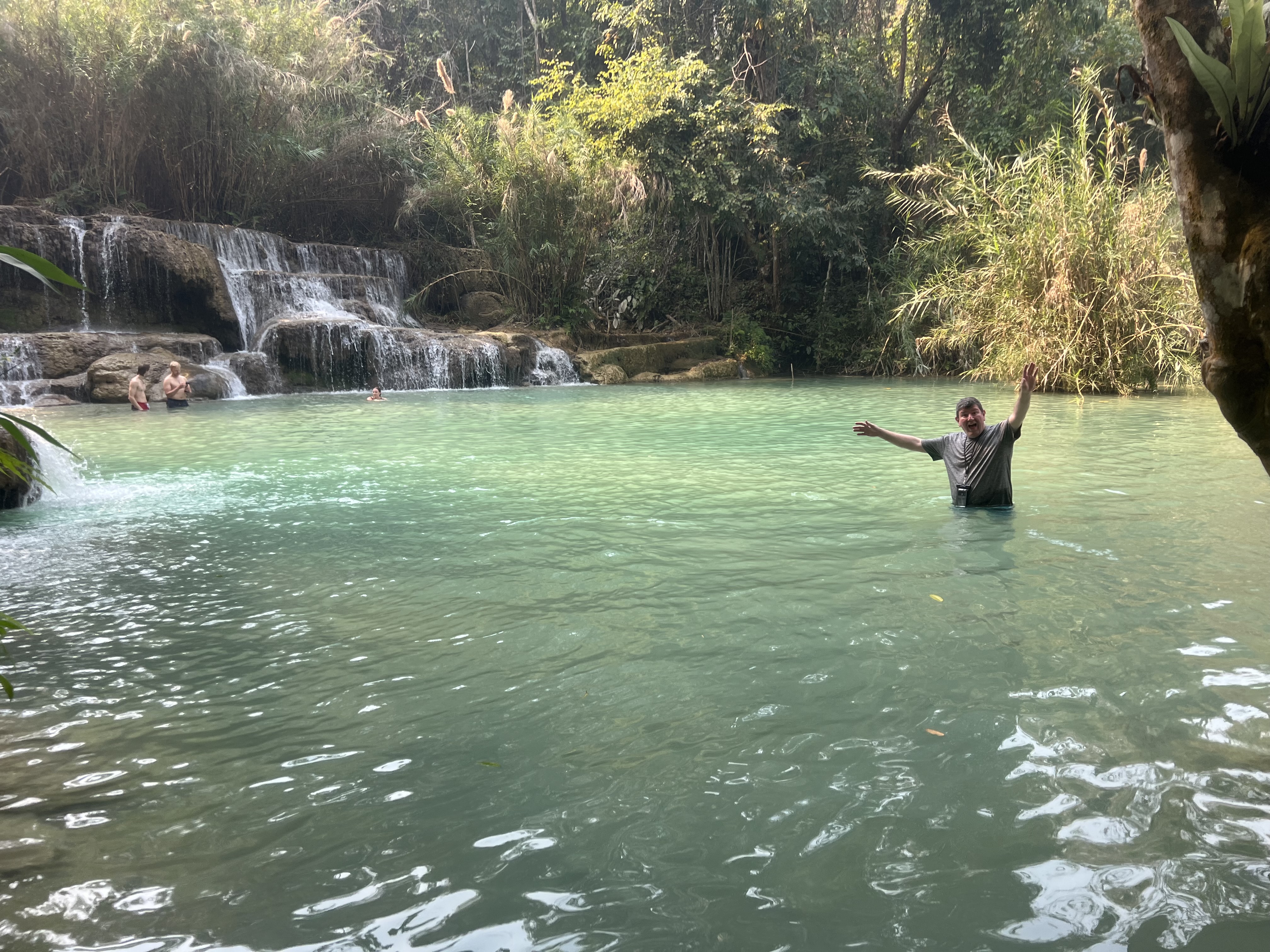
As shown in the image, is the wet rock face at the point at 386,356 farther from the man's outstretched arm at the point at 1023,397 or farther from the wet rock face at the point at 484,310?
the man's outstretched arm at the point at 1023,397

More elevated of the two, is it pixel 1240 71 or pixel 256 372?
pixel 1240 71

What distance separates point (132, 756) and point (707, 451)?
7248 millimetres

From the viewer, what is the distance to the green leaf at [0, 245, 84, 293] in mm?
1527

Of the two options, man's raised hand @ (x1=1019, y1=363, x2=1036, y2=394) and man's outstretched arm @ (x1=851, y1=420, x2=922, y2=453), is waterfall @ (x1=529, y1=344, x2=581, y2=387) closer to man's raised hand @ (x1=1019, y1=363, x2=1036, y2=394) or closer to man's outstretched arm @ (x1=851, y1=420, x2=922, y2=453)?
man's outstretched arm @ (x1=851, y1=420, x2=922, y2=453)

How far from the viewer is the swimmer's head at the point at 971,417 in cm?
629

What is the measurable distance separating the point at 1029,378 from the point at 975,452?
91 cm

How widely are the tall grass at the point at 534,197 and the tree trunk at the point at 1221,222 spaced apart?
20524mm

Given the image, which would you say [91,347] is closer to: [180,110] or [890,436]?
[180,110]

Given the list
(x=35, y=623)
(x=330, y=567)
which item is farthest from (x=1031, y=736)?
(x=35, y=623)

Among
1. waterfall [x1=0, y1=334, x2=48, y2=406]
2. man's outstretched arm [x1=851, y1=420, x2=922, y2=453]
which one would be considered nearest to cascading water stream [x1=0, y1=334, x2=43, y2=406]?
waterfall [x1=0, y1=334, x2=48, y2=406]

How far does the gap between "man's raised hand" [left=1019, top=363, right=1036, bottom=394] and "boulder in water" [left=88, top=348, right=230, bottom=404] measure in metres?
14.4

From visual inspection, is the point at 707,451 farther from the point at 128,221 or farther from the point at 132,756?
the point at 128,221

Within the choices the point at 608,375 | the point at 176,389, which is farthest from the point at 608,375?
the point at 176,389

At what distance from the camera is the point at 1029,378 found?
5520 mm
